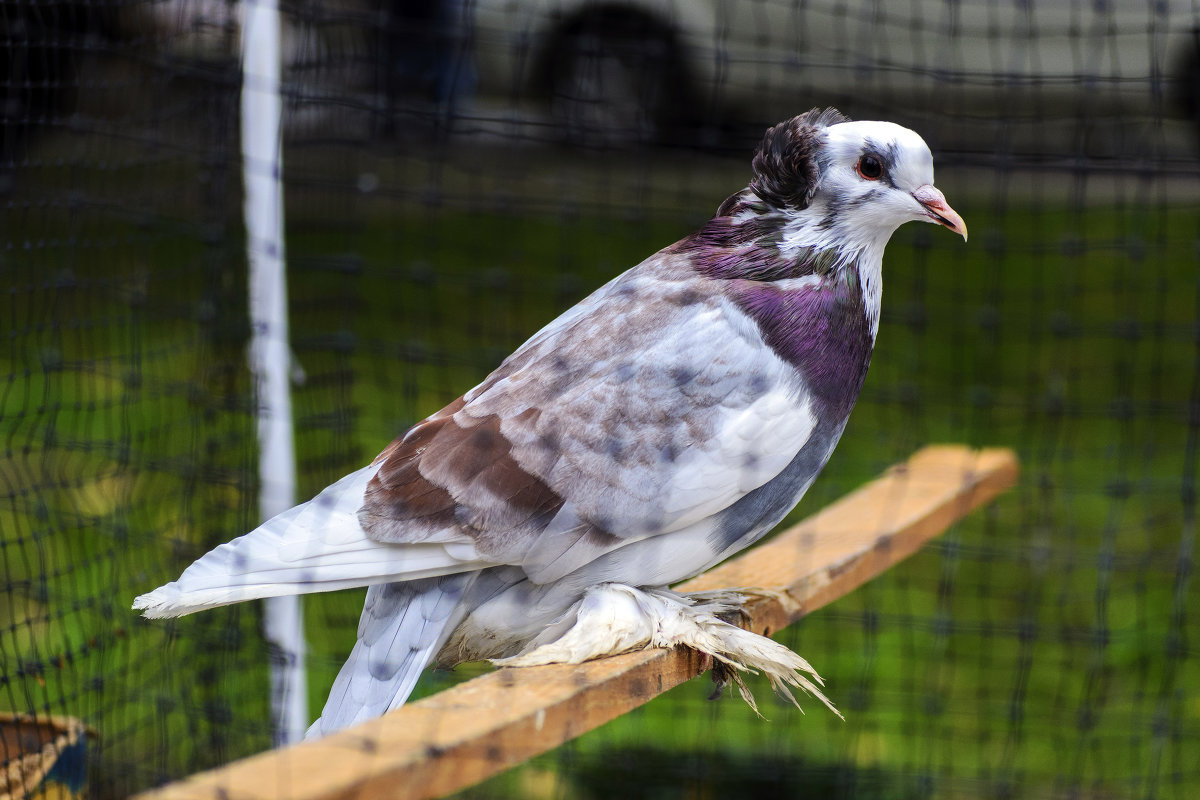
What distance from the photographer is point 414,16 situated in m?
7.11

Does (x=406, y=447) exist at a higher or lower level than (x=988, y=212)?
lower

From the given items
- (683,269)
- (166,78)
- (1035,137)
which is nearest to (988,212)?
(1035,137)

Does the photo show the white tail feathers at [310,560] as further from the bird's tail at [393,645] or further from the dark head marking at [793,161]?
the dark head marking at [793,161]

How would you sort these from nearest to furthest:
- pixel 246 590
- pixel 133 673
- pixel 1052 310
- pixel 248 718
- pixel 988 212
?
pixel 246 590
pixel 248 718
pixel 133 673
pixel 1052 310
pixel 988 212

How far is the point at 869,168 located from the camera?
182cm

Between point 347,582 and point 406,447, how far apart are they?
22 cm

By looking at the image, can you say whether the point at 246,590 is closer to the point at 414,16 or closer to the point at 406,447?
the point at 406,447

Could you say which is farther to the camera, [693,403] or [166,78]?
[166,78]

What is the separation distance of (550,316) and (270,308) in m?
3.55

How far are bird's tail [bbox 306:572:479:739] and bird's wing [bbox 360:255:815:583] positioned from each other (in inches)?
4.9

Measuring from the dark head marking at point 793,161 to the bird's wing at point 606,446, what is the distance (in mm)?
205

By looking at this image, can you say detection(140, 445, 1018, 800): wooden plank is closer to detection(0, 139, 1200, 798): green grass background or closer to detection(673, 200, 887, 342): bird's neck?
detection(0, 139, 1200, 798): green grass background

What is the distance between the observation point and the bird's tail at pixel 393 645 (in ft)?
5.69

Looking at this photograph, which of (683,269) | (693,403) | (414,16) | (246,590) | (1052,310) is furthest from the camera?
(414,16)
